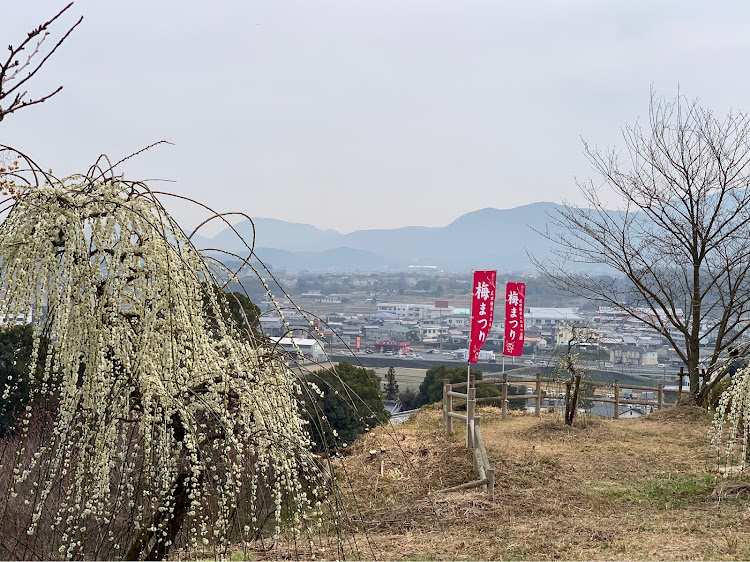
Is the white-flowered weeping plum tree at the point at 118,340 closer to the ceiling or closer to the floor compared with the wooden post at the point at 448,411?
closer to the ceiling

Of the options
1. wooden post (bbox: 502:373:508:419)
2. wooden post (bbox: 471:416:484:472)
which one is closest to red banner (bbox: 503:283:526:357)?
wooden post (bbox: 502:373:508:419)

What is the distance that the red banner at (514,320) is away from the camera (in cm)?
1259

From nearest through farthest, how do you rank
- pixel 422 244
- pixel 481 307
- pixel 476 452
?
pixel 476 452 → pixel 481 307 → pixel 422 244

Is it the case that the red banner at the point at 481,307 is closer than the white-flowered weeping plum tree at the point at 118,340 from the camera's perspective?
No

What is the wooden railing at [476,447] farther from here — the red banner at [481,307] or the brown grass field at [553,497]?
the red banner at [481,307]

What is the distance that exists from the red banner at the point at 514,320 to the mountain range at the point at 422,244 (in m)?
85.5

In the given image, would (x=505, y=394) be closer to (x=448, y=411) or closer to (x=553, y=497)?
(x=448, y=411)

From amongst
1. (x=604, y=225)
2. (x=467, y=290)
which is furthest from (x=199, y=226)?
(x=467, y=290)

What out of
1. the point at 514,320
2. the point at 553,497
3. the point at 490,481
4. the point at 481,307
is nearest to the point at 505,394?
the point at 514,320

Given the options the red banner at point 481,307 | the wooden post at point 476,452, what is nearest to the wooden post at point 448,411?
the red banner at point 481,307

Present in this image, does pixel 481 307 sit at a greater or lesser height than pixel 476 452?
greater

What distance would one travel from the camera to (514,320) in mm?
12688

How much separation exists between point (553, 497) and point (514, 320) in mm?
6091

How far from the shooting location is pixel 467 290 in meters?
63.9
